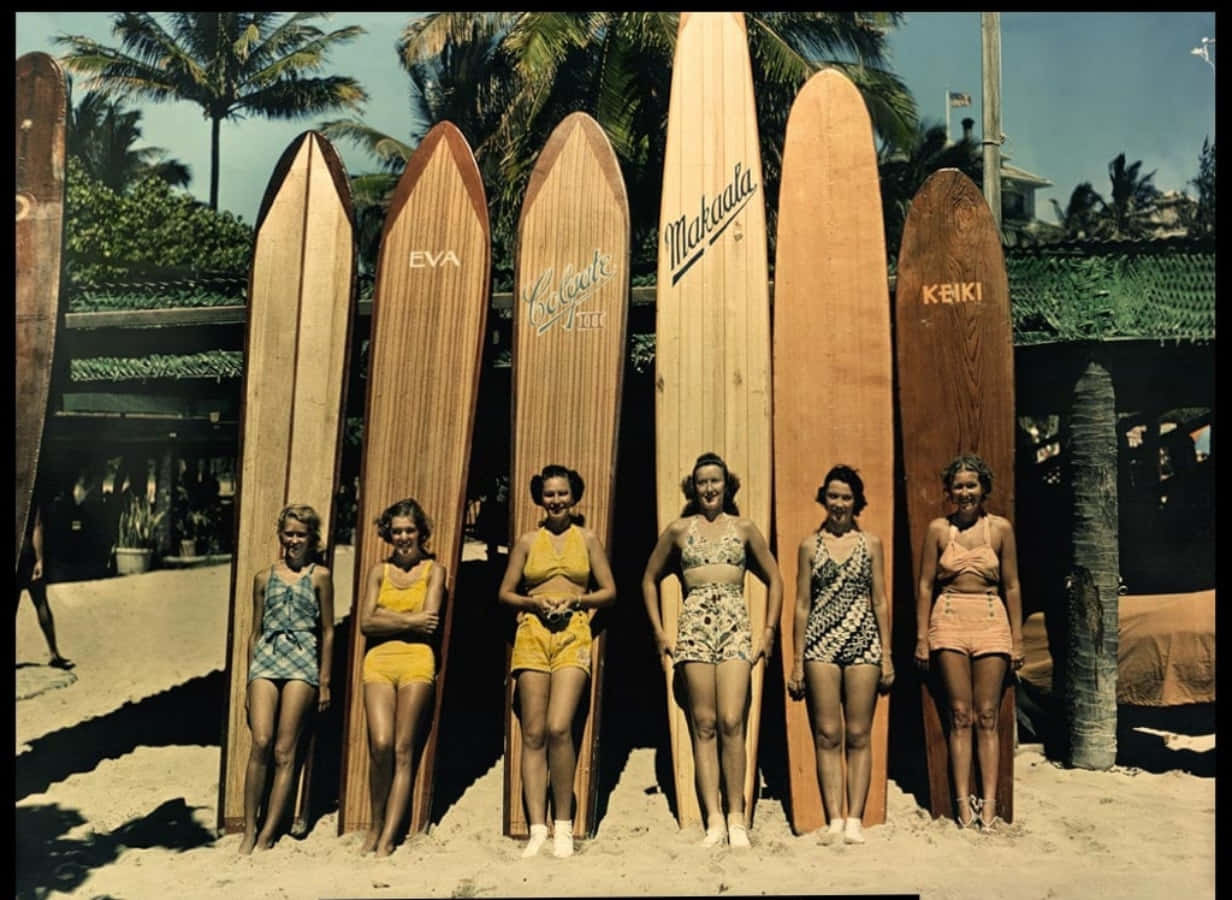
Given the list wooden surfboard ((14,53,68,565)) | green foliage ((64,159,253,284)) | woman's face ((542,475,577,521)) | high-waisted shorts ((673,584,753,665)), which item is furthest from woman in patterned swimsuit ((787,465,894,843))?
green foliage ((64,159,253,284))

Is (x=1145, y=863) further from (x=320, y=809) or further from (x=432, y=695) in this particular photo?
(x=320, y=809)

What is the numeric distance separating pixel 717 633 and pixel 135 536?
12.1 metres

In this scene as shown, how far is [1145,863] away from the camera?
441 cm

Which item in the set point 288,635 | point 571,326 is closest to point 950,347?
point 571,326

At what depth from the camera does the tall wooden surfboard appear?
5074 millimetres

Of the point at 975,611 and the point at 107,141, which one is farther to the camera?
the point at 107,141

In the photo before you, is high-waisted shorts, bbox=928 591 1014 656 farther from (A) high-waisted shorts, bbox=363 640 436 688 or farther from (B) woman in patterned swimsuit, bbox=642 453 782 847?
(A) high-waisted shorts, bbox=363 640 436 688

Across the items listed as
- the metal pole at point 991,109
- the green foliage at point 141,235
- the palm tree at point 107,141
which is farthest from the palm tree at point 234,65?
the metal pole at point 991,109

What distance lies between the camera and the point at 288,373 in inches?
209

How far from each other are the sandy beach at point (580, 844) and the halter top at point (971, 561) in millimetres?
1017

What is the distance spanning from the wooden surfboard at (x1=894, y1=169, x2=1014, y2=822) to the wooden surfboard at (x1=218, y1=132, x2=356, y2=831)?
2510 mm

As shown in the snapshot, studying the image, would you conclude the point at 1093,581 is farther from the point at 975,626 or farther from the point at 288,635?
the point at 288,635

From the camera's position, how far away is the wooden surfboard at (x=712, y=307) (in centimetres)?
516

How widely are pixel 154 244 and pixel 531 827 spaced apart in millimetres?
→ 10992
